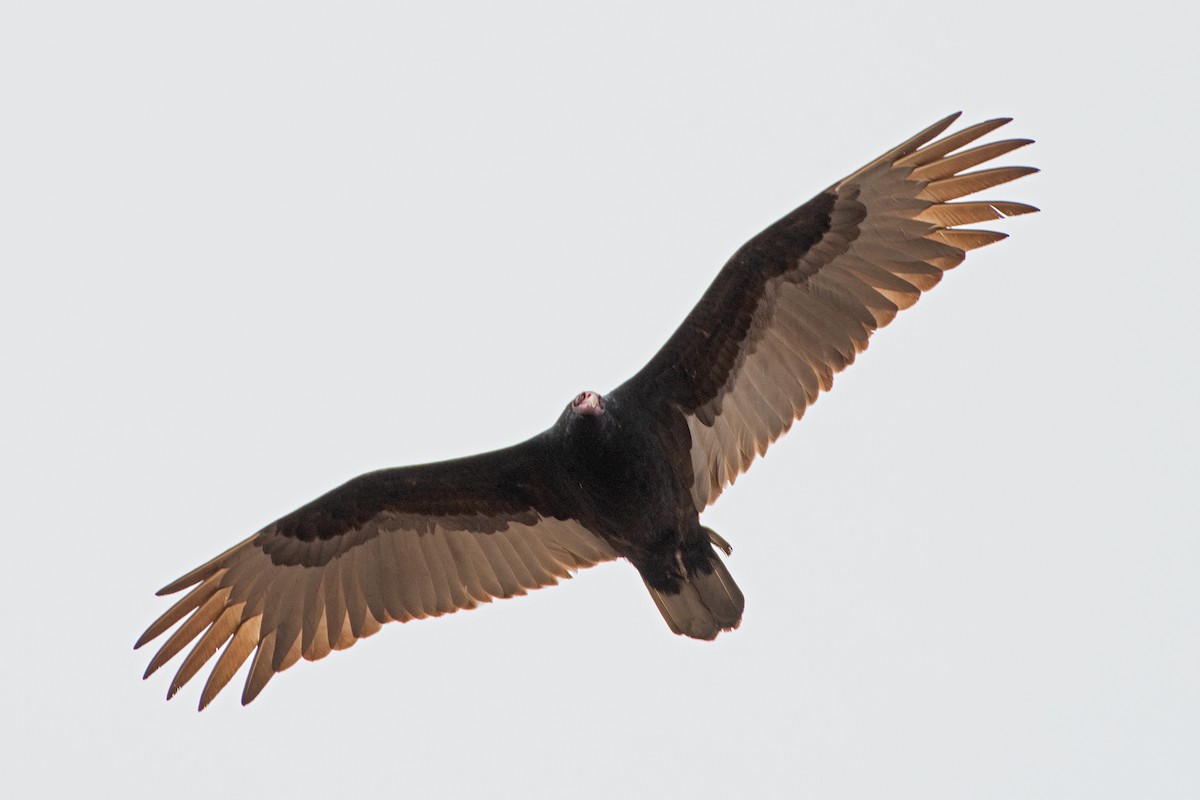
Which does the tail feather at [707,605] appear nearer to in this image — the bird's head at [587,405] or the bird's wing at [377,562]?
the bird's wing at [377,562]

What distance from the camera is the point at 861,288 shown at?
8.70 meters

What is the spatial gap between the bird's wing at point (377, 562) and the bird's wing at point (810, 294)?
1039mm

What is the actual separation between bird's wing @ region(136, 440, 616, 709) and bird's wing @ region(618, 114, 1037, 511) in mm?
1039

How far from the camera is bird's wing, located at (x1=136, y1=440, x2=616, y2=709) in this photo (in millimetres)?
9289

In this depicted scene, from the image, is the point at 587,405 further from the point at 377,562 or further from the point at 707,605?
the point at 377,562

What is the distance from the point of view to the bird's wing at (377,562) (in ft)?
30.5

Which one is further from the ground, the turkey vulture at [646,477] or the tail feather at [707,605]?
the turkey vulture at [646,477]

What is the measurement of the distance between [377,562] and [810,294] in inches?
118

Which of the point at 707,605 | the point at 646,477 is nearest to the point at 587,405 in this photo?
the point at 646,477

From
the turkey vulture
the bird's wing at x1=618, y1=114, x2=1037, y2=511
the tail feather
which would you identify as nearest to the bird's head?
the turkey vulture

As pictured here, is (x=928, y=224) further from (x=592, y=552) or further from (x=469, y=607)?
(x=469, y=607)

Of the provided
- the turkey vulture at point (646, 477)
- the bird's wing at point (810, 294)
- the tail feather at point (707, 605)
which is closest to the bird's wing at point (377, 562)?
the turkey vulture at point (646, 477)

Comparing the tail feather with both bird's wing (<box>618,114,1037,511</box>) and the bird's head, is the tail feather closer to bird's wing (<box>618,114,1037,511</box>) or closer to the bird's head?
bird's wing (<box>618,114,1037,511</box>)

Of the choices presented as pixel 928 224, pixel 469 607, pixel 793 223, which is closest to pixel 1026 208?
pixel 928 224
